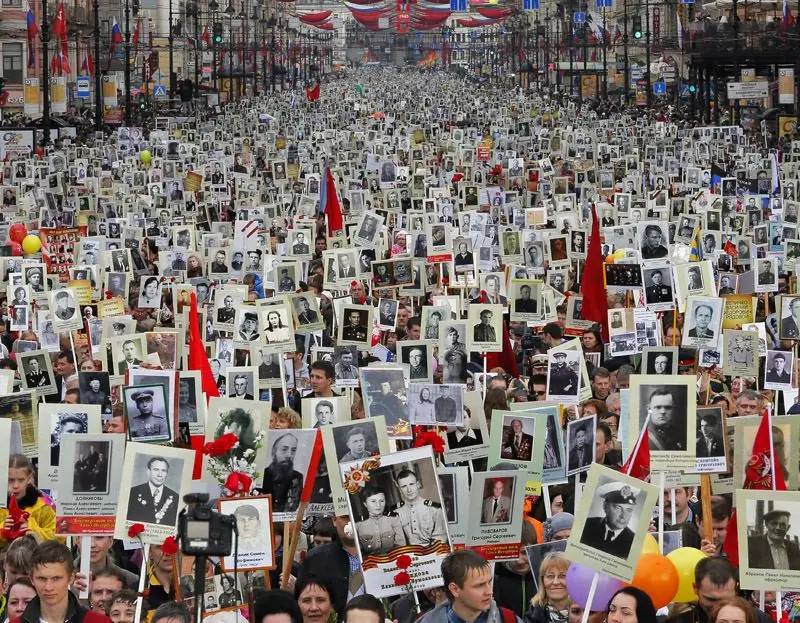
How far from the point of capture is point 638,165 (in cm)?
3878

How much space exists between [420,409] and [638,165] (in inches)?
1114

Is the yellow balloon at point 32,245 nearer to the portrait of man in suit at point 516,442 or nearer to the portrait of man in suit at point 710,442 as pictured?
the portrait of man in suit at point 516,442

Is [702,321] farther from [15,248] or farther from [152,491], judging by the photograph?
[15,248]

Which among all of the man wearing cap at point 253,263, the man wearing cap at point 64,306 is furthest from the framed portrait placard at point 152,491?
the man wearing cap at point 253,263

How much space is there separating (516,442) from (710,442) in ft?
3.39

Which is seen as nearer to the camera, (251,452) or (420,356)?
(251,452)

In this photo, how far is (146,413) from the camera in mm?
10758

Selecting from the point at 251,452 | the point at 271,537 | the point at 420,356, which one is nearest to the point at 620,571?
the point at 271,537

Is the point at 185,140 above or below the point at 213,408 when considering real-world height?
above

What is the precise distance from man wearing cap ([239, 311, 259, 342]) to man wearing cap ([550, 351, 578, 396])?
2.87 metres

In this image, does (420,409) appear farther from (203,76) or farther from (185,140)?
(203,76)

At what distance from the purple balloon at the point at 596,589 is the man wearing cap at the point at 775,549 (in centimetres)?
59

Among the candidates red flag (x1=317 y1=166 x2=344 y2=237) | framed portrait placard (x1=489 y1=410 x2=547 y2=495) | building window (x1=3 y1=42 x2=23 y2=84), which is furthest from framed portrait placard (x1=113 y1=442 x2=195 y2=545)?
building window (x1=3 y1=42 x2=23 y2=84)

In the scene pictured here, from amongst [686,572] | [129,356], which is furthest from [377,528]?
[129,356]
